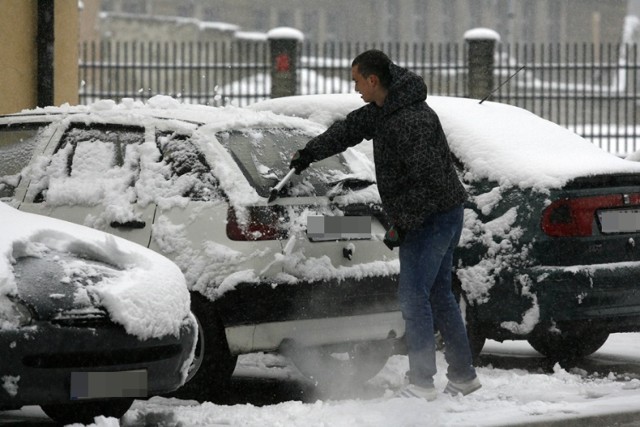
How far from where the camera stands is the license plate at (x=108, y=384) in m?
5.28

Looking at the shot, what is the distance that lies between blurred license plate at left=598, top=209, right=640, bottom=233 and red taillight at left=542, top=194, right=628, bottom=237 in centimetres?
11

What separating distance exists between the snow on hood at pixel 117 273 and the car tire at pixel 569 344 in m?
3.34

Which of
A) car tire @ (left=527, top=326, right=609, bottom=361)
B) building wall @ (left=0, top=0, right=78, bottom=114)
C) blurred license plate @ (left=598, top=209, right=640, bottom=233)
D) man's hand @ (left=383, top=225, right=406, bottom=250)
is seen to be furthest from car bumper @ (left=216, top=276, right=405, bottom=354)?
building wall @ (left=0, top=0, right=78, bottom=114)

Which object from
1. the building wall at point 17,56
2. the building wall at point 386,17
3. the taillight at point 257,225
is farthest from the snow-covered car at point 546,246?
the building wall at point 386,17

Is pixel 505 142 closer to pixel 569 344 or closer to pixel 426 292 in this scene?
pixel 569 344

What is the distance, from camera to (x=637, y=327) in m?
7.71

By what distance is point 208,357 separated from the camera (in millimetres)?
6559

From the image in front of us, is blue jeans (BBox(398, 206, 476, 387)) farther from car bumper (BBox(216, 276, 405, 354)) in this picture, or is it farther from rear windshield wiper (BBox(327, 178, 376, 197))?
rear windshield wiper (BBox(327, 178, 376, 197))

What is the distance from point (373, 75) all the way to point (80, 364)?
2.36 metres

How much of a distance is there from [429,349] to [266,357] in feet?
6.95

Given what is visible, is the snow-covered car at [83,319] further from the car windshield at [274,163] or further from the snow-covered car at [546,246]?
the snow-covered car at [546,246]

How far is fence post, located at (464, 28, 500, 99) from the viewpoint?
18.0 m

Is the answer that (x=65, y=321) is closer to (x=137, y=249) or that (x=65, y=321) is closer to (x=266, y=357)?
(x=137, y=249)

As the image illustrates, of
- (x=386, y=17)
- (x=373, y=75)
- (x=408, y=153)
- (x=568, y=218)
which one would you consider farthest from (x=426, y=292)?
(x=386, y=17)
